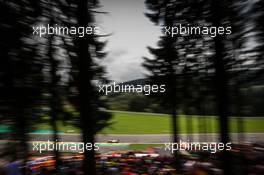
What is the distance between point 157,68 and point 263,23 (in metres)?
10.3

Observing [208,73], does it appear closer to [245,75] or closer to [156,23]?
[245,75]

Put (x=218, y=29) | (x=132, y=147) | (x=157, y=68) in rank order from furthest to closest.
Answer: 1. (x=132, y=147)
2. (x=157, y=68)
3. (x=218, y=29)

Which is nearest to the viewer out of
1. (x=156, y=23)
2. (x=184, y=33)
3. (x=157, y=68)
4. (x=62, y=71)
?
(x=62, y=71)

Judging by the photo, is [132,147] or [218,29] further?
[132,147]

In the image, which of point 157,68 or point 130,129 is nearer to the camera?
point 157,68

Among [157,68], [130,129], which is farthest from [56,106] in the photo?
[130,129]

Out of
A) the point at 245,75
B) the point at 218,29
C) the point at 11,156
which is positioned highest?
the point at 218,29

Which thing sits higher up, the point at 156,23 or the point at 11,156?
the point at 156,23

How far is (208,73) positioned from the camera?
11164 mm

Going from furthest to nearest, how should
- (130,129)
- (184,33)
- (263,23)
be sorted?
(130,129)
(184,33)
(263,23)

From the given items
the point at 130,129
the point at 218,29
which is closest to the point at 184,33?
the point at 218,29

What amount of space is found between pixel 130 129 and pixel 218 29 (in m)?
43.1

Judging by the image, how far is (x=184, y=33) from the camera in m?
11.8

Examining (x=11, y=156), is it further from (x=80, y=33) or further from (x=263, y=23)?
(x=263, y=23)
